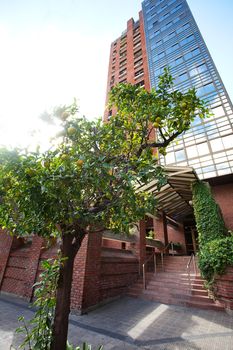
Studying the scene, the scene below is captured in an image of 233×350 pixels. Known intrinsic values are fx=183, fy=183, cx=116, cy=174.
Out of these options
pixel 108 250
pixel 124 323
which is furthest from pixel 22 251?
pixel 124 323

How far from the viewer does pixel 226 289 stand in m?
6.09

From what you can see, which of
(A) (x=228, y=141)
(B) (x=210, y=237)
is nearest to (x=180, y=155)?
(A) (x=228, y=141)

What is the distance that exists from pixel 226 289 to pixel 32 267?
717 cm

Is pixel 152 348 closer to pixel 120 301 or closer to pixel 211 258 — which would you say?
pixel 120 301

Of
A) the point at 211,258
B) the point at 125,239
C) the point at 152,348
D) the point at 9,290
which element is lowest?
the point at 152,348

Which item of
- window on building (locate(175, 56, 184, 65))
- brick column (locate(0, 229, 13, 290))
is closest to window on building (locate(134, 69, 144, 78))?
window on building (locate(175, 56, 184, 65))

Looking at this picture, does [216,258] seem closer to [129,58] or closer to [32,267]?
[32,267]

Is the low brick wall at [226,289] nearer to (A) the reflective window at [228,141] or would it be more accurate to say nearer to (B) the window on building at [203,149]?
(B) the window on building at [203,149]

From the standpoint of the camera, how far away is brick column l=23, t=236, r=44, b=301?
7070 mm

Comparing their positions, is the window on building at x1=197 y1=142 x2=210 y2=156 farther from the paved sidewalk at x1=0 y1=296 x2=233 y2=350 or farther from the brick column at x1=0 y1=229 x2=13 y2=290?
the brick column at x1=0 y1=229 x2=13 y2=290

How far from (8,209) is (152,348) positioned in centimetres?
384

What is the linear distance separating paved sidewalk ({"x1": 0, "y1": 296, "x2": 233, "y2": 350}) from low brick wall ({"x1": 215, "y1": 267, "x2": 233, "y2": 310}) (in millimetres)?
458

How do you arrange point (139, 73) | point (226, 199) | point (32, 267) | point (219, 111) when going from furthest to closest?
point (139, 73) → point (219, 111) → point (226, 199) → point (32, 267)

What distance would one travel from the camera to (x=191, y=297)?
688 cm
